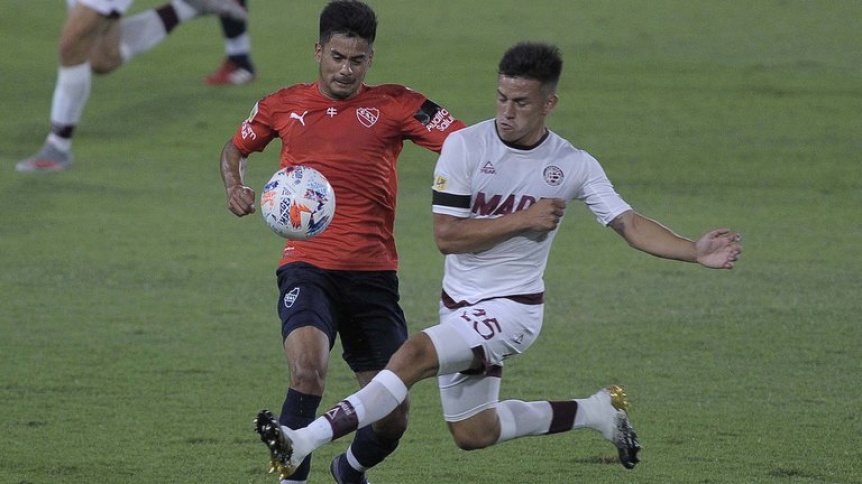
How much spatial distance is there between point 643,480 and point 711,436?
829 millimetres

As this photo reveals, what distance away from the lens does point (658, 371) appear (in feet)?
27.7

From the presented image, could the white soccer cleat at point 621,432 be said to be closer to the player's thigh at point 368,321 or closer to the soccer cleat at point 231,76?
the player's thigh at point 368,321

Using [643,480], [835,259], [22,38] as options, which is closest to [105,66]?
[22,38]

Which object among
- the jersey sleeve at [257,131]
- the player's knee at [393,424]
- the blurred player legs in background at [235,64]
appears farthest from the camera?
the blurred player legs in background at [235,64]

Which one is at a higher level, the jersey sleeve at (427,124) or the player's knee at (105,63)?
the jersey sleeve at (427,124)

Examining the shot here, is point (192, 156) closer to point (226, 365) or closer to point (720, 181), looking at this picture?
point (720, 181)

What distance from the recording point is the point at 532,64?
18.9ft

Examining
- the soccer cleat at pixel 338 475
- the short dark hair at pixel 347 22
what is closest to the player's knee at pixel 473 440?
the soccer cleat at pixel 338 475

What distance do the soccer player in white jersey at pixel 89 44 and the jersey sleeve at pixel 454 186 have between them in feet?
26.6

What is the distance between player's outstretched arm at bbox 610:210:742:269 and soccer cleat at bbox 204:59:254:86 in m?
12.9

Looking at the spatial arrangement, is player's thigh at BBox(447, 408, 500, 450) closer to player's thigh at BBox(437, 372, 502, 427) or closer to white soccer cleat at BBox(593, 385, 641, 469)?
player's thigh at BBox(437, 372, 502, 427)

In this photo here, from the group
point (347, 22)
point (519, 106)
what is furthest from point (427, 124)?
point (519, 106)

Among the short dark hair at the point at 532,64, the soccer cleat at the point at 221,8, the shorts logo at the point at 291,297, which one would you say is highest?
the short dark hair at the point at 532,64

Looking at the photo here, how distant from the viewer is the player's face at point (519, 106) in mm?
5754
